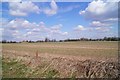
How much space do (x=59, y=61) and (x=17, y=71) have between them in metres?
2.27

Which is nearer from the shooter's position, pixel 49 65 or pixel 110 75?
pixel 110 75

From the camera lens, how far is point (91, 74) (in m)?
9.62

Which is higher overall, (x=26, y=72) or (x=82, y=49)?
(x=82, y=49)

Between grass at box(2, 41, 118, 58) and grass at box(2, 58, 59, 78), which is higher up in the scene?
grass at box(2, 41, 118, 58)

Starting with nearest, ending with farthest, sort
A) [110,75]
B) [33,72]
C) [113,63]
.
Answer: [110,75] < [113,63] < [33,72]

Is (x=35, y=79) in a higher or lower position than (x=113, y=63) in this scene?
lower

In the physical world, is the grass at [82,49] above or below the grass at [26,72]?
above

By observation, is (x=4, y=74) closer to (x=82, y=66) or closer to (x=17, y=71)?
(x=17, y=71)

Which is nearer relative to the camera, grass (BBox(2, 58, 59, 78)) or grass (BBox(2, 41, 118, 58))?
grass (BBox(2, 58, 59, 78))

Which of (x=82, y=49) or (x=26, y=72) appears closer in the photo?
(x=26, y=72)

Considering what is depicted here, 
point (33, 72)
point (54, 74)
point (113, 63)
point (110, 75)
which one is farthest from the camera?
point (33, 72)

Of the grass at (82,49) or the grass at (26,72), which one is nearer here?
the grass at (26,72)

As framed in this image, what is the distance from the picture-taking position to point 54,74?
10.6 m

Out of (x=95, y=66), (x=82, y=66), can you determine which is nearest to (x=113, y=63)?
(x=95, y=66)
